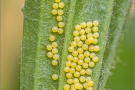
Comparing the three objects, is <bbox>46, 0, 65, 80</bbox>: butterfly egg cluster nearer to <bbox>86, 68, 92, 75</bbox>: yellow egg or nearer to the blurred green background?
<bbox>86, 68, 92, 75</bbox>: yellow egg

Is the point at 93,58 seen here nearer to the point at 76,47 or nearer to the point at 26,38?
the point at 76,47

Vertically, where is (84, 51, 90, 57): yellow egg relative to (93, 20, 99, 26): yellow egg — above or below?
below

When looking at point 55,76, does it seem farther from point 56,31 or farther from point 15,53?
point 15,53

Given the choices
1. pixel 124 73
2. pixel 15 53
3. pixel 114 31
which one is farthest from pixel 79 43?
pixel 15 53

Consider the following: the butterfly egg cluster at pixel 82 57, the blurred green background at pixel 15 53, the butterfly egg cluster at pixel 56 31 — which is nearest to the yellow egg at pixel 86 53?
the butterfly egg cluster at pixel 82 57

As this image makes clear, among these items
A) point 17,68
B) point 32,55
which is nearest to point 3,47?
point 17,68

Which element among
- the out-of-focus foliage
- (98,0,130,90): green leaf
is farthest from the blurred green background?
(98,0,130,90): green leaf

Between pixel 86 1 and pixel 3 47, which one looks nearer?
A: pixel 86 1
